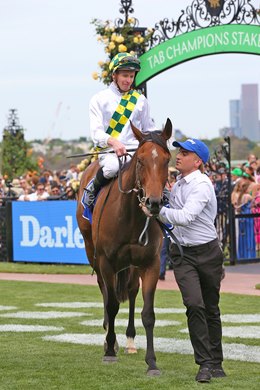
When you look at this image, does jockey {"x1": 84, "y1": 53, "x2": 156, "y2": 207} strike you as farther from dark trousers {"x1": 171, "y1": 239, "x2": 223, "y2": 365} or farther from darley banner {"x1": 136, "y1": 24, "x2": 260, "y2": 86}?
darley banner {"x1": 136, "y1": 24, "x2": 260, "y2": 86}

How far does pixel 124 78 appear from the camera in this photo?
9.52 m

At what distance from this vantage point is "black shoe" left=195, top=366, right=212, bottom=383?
776cm

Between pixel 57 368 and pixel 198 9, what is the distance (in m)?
10.8

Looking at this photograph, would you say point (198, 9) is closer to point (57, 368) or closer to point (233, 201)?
point (233, 201)

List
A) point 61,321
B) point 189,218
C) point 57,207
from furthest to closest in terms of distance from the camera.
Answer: point 57,207, point 61,321, point 189,218

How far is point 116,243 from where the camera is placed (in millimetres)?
8953

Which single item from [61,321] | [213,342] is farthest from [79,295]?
[213,342]

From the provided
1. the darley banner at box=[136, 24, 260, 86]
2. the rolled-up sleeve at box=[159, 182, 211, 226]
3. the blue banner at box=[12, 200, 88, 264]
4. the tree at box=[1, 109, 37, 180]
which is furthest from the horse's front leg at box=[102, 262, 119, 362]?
the tree at box=[1, 109, 37, 180]

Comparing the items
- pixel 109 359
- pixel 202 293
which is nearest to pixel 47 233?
pixel 109 359

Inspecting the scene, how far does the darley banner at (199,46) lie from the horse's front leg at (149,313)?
923 centimetres

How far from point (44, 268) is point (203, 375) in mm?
12559

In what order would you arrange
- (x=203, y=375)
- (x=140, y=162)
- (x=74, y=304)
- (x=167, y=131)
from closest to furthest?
(x=203, y=375), (x=140, y=162), (x=167, y=131), (x=74, y=304)

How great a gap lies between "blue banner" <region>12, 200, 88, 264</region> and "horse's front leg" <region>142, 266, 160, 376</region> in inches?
444

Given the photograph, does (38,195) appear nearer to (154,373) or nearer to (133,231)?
(133,231)
